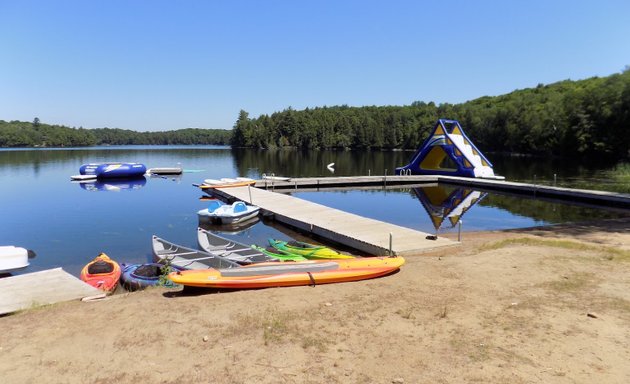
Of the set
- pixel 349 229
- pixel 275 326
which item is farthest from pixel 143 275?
pixel 349 229

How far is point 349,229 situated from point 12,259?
11.8 meters

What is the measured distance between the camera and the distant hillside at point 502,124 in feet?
201

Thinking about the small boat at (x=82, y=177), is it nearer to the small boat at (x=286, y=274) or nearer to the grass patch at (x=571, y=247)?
the small boat at (x=286, y=274)

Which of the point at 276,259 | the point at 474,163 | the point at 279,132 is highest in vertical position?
the point at 279,132

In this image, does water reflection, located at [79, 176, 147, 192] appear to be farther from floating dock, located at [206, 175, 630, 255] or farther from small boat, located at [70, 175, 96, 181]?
floating dock, located at [206, 175, 630, 255]

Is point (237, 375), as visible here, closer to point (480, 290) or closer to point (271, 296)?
point (271, 296)

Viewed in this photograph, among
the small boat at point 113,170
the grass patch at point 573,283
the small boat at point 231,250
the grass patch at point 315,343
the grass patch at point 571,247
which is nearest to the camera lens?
the grass patch at point 315,343

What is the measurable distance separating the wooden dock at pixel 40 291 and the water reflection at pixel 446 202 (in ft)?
51.1

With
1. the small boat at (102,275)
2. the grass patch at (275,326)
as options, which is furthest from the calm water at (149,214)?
the grass patch at (275,326)

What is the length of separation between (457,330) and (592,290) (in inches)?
143

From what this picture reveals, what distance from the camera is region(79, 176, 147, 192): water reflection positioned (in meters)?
37.8

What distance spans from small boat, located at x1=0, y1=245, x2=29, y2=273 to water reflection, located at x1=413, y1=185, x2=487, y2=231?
16.8m

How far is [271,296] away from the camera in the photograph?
796 centimetres

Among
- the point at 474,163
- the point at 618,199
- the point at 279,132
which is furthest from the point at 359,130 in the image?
the point at 618,199
